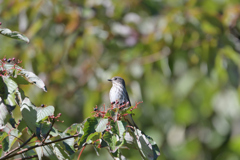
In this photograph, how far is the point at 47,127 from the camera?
1.92m

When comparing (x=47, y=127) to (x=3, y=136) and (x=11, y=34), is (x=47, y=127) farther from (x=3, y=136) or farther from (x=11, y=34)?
(x=11, y=34)

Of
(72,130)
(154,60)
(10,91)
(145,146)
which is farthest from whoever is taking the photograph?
(154,60)

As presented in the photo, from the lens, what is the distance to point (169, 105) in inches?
234

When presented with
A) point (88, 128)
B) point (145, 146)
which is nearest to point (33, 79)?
point (88, 128)

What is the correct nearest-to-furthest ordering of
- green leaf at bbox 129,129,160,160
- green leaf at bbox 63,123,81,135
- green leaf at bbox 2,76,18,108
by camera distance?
green leaf at bbox 2,76,18,108, green leaf at bbox 129,129,160,160, green leaf at bbox 63,123,81,135

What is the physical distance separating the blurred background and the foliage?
7.83ft

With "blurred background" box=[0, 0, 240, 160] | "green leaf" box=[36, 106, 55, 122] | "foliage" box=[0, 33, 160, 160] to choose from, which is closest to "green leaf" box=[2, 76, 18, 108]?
"foliage" box=[0, 33, 160, 160]

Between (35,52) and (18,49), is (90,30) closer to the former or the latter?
(35,52)

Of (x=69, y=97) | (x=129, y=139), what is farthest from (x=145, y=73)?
(x=129, y=139)

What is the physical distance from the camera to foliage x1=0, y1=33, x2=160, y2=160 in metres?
1.78

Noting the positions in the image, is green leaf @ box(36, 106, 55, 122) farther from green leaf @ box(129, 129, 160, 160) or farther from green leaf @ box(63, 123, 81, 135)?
green leaf @ box(129, 129, 160, 160)

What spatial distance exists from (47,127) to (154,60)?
3.24 metres

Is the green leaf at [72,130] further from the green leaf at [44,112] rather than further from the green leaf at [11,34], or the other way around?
the green leaf at [11,34]

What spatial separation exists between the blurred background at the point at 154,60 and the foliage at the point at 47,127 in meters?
2.39
